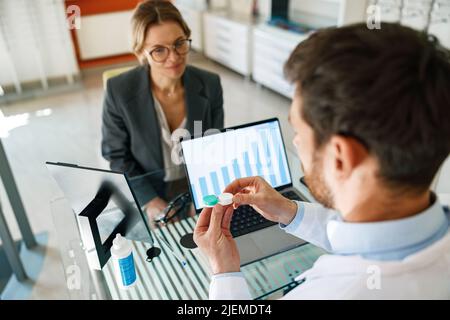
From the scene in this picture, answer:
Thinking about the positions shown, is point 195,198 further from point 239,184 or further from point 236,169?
point 239,184

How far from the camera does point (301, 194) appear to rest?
1.37m

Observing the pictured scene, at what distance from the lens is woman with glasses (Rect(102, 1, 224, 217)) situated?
1.45m

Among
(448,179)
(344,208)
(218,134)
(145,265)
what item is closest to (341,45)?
(344,208)

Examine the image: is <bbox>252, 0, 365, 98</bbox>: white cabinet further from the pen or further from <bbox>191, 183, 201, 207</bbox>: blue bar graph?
the pen

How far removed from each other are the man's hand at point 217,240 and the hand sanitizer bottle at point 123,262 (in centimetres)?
26

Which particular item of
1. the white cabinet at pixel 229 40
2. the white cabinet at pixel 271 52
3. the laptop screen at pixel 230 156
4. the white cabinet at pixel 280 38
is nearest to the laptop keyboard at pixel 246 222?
the laptop screen at pixel 230 156

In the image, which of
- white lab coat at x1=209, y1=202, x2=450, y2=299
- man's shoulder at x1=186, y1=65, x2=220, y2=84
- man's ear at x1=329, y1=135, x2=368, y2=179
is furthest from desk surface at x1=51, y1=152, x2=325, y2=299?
man's shoulder at x1=186, y1=65, x2=220, y2=84

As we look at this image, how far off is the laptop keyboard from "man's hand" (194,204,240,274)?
11.6 inches

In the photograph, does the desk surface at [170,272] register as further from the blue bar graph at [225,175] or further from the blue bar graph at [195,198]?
the blue bar graph at [225,175]

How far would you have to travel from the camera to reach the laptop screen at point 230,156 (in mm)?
1242

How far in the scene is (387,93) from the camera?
1.66 feet

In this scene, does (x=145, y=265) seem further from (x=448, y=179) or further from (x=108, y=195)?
(x=448, y=179)

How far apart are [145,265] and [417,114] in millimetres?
899

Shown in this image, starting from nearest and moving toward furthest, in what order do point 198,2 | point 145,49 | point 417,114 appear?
point 417,114
point 145,49
point 198,2
